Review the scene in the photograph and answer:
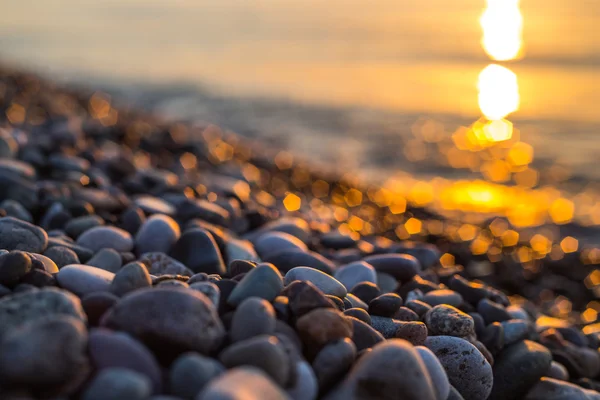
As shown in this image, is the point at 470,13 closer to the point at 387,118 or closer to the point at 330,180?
the point at 387,118

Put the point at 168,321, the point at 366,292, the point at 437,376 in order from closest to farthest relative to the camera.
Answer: the point at 168,321 → the point at 437,376 → the point at 366,292

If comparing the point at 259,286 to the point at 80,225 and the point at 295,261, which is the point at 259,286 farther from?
the point at 80,225

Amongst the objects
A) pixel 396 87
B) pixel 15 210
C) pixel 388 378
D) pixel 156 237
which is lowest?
pixel 15 210

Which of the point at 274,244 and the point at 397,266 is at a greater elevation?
the point at 397,266

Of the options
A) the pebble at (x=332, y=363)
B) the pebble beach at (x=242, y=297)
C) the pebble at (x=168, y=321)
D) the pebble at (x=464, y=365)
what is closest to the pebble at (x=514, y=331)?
the pebble beach at (x=242, y=297)

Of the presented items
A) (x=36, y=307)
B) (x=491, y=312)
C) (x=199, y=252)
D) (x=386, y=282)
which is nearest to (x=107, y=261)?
(x=199, y=252)

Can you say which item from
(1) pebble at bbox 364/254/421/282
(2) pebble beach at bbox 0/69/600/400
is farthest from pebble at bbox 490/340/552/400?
(1) pebble at bbox 364/254/421/282

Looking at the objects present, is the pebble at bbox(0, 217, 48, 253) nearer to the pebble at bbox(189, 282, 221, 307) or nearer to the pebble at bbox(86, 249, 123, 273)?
the pebble at bbox(86, 249, 123, 273)
